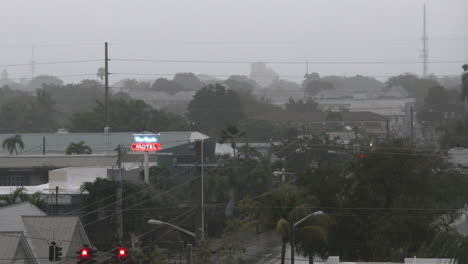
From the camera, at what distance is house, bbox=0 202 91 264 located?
3762 cm

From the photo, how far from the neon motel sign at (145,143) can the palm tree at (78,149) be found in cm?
1904

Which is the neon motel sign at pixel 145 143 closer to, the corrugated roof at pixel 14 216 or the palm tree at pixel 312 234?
the corrugated roof at pixel 14 216

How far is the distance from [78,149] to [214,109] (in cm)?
4042

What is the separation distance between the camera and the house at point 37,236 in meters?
37.6

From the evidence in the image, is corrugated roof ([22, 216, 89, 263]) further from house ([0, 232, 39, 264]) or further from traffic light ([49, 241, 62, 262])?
traffic light ([49, 241, 62, 262])

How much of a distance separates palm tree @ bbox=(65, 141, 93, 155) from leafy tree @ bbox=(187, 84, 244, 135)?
3751 cm

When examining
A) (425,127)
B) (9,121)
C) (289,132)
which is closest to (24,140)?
(289,132)

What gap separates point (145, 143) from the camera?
71.6 meters

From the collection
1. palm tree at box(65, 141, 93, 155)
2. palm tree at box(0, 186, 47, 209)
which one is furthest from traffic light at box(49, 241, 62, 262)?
palm tree at box(65, 141, 93, 155)

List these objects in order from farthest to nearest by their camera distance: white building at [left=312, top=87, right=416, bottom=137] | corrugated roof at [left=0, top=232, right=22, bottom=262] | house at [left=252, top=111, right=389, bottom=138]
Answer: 1. white building at [left=312, top=87, right=416, bottom=137]
2. house at [left=252, top=111, right=389, bottom=138]
3. corrugated roof at [left=0, top=232, right=22, bottom=262]

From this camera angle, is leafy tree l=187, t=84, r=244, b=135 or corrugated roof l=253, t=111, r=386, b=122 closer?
leafy tree l=187, t=84, r=244, b=135

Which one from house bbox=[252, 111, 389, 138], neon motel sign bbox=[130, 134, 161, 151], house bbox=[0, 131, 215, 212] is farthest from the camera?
house bbox=[252, 111, 389, 138]

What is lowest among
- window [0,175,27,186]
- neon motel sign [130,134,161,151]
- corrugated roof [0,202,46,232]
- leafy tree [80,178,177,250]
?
window [0,175,27,186]

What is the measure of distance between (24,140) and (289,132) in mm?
29687
